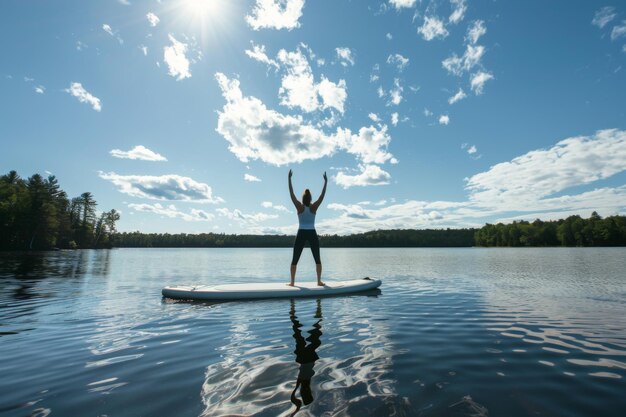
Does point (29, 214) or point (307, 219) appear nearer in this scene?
point (307, 219)

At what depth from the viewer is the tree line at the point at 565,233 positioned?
363ft

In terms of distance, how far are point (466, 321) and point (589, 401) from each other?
178 inches

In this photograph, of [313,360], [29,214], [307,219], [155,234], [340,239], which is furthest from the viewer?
[155,234]

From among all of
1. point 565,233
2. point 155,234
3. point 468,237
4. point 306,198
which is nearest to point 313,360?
point 306,198

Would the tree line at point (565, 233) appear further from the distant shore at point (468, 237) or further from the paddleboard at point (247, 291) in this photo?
the paddleboard at point (247, 291)

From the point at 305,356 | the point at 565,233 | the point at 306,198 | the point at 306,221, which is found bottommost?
the point at 305,356

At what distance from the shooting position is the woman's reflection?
145 inches

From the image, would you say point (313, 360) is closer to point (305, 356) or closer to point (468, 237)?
point (305, 356)

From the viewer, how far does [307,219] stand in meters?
11.5

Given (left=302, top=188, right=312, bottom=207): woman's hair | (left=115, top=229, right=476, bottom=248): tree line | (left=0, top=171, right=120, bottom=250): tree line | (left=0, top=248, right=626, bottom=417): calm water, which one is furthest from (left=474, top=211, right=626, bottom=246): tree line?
(left=0, top=171, right=120, bottom=250): tree line

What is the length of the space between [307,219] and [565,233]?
14596 centimetres

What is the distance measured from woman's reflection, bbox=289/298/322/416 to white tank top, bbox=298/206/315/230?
146 inches

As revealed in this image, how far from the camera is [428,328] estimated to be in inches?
288

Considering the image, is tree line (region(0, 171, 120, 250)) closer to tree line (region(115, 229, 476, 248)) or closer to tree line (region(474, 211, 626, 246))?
tree line (region(115, 229, 476, 248))
